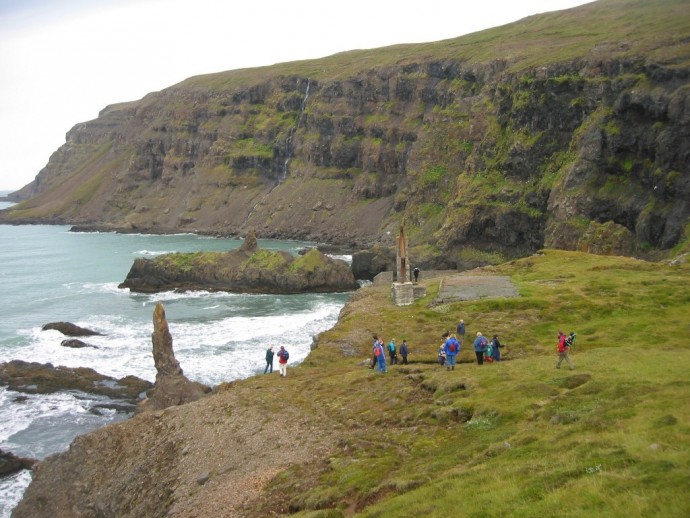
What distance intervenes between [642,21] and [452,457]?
12002 centimetres

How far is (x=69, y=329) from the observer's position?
203 feet

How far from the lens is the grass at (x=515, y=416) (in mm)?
13672

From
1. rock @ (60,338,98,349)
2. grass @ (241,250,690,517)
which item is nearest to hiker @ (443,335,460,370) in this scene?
grass @ (241,250,690,517)

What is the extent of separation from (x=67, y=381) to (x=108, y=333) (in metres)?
15.7

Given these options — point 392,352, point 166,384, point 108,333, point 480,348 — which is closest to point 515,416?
point 480,348

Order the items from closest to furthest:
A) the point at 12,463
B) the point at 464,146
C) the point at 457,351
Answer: the point at 457,351 → the point at 12,463 → the point at 464,146

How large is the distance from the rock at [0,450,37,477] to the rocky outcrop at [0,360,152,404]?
29.7 feet

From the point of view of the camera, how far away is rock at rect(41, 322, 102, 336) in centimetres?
6134

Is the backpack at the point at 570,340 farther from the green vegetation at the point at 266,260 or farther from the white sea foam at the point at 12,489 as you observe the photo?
the green vegetation at the point at 266,260

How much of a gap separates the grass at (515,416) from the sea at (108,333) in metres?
12.1

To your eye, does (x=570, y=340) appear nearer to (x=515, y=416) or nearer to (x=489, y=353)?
(x=489, y=353)

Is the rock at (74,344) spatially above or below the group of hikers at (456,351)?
below

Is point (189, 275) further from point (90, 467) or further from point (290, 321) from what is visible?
point (90, 467)

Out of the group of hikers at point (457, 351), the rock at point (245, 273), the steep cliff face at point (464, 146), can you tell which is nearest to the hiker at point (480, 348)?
the group of hikers at point (457, 351)
